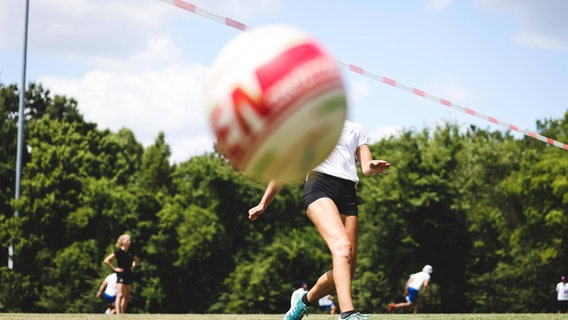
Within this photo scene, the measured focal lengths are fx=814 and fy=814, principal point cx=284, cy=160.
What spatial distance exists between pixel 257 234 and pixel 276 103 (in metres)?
41.2

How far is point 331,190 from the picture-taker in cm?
685

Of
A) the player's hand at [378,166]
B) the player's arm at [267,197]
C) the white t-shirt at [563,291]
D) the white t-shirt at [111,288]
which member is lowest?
the white t-shirt at [563,291]

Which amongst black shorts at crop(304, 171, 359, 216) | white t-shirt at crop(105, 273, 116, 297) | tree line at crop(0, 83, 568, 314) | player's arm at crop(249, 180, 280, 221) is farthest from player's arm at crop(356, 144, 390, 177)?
tree line at crop(0, 83, 568, 314)

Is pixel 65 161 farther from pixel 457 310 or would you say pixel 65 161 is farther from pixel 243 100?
pixel 243 100

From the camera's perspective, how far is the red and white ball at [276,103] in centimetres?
454

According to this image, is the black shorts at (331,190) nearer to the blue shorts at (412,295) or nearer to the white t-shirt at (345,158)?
the white t-shirt at (345,158)

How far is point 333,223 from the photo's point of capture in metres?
6.62

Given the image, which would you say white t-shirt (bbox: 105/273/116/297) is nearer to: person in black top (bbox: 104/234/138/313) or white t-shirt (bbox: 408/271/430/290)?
person in black top (bbox: 104/234/138/313)

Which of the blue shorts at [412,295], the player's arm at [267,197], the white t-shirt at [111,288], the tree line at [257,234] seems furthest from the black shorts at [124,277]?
the tree line at [257,234]

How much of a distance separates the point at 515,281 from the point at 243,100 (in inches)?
1573

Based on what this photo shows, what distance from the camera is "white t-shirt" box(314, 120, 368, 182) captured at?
22.6 ft

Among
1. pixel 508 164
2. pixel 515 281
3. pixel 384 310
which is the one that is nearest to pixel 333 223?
pixel 384 310

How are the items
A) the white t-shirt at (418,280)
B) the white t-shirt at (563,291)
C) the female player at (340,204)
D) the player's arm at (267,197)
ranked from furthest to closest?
the white t-shirt at (563,291) → the white t-shirt at (418,280) → the player's arm at (267,197) → the female player at (340,204)

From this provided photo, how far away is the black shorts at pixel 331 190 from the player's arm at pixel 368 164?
0.56 ft
